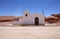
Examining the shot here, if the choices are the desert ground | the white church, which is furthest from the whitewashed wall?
the desert ground

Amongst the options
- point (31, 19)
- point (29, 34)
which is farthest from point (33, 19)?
point (29, 34)

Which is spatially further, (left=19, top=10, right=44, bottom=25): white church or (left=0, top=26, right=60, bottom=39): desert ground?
(left=19, top=10, right=44, bottom=25): white church

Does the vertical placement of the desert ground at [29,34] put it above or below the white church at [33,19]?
below

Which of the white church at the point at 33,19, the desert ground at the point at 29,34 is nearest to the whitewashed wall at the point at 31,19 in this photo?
the white church at the point at 33,19

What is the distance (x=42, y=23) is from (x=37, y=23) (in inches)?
67.5

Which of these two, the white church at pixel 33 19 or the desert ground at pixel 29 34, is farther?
the white church at pixel 33 19

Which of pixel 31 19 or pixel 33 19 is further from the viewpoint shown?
pixel 31 19

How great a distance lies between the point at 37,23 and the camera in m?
37.2

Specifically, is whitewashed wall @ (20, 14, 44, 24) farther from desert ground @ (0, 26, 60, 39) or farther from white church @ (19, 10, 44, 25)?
desert ground @ (0, 26, 60, 39)

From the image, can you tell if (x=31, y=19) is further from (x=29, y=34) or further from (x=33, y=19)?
(x=29, y=34)

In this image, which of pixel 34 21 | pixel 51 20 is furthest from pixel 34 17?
pixel 51 20

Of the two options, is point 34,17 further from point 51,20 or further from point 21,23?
point 51,20

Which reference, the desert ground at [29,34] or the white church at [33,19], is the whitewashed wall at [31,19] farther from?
the desert ground at [29,34]

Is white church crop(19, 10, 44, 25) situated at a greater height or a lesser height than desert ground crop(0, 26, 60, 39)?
greater
